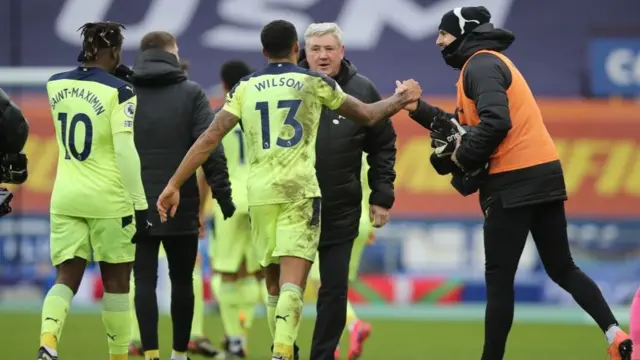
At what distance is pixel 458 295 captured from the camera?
64.4 feet

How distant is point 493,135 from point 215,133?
1556 millimetres

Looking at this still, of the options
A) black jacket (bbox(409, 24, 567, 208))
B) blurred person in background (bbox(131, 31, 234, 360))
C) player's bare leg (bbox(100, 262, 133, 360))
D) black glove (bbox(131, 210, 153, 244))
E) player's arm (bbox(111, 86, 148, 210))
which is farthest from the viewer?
blurred person in background (bbox(131, 31, 234, 360))

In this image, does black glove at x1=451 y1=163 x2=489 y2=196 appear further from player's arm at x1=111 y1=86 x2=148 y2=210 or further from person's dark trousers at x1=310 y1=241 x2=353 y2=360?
player's arm at x1=111 y1=86 x2=148 y2=210

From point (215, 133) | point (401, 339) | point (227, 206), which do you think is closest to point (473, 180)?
point (215, 133)

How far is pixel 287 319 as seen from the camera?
7.45 meters

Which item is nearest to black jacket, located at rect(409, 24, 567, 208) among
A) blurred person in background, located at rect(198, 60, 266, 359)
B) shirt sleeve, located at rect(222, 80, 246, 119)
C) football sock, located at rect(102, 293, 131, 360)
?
shirt sleeve, located at rect(222, 80, 246, 119)

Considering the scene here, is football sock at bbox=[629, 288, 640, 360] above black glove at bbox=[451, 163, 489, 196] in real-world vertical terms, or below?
below

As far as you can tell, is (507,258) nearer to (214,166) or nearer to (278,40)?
(278,40)

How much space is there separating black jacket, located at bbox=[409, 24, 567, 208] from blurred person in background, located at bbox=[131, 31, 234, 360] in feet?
6.93

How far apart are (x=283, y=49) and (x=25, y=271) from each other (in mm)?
13380

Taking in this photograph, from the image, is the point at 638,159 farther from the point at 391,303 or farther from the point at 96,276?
the point at 96,276

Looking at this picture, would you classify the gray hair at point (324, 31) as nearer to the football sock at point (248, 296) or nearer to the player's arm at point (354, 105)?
the player's arm at point (354, 105)

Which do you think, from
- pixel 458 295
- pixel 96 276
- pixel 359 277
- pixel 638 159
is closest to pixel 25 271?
pixel 96 276

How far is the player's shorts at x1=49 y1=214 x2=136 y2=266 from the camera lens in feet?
25.6
